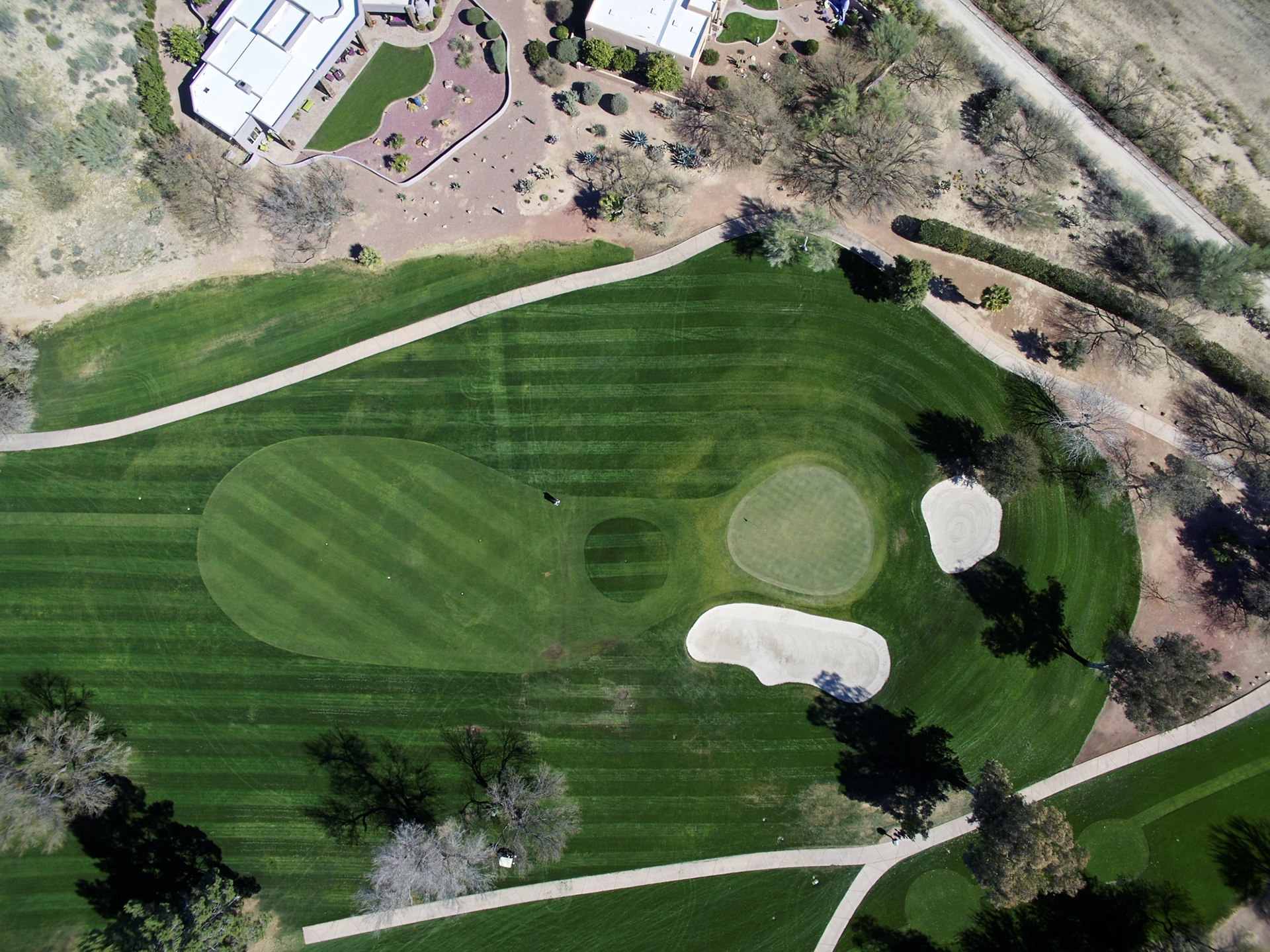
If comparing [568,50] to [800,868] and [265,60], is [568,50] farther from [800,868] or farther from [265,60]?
[800,868]

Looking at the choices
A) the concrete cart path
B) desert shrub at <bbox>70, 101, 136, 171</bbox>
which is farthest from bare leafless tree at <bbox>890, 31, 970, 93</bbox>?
desert shrub at <bbox>70, 101, 136, 171</bbox>

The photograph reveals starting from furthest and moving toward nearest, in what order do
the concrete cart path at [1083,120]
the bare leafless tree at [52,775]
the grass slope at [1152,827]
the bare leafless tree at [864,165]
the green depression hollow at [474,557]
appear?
1. the concrete cart path at [1083,120]
2. the bare leafless tree at [864,165]
3. the green depression hollow at [474,557]
4. the grass slope at [1152,827]
5. the bare leafless tree at [52,775]

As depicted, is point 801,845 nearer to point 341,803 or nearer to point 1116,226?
point 341,803

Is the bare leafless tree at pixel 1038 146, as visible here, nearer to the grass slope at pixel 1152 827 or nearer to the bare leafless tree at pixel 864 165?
the bare leafless tree at pixel 864 165

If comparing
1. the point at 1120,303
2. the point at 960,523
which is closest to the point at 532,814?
the point at 960,523

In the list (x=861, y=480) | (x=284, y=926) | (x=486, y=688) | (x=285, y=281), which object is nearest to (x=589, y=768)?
(x=486, y=688)

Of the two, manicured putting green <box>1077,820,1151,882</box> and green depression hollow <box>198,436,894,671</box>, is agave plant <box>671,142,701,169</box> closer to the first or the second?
green depression hollow <box>198,436,894,671</box>

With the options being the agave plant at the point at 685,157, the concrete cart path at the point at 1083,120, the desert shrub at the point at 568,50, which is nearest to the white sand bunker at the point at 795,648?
the agave plant at the point at 685,157
